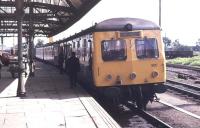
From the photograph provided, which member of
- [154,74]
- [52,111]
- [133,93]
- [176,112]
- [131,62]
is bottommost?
[176,112]

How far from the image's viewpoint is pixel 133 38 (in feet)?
53.3

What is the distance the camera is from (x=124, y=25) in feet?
52.6

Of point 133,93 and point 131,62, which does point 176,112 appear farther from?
point 131,62

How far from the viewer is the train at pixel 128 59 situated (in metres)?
15.9

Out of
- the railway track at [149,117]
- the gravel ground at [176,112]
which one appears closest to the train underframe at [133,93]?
the railway track at [149,117]

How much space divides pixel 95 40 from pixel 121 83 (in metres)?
1.58

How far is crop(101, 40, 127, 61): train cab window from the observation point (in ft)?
52.7

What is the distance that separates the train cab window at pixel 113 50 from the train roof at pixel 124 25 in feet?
1.40

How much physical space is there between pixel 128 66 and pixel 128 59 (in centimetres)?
23

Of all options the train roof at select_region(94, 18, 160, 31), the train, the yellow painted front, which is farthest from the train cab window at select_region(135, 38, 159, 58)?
the train roof at select_region(94, 18, 160, 31)

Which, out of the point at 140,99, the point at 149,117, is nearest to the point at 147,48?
the point at 140,99

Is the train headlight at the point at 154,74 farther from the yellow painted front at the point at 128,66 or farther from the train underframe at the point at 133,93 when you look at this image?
the train underframe at the point at 133,93

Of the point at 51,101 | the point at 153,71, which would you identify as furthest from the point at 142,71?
the point at 51,101

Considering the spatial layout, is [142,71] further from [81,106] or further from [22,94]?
[22,94]
